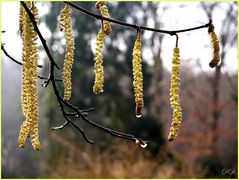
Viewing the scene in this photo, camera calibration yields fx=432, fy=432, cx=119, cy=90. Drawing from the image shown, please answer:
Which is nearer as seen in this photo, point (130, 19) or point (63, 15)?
point (63, 15)

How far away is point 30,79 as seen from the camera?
2.85ft

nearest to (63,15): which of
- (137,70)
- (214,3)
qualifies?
(137,70)

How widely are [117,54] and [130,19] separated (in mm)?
952

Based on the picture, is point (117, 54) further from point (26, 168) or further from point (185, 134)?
point (26, 168)

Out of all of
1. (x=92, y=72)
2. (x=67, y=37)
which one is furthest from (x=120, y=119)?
(x=67, y=37)

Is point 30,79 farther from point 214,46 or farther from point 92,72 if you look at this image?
point 92,72

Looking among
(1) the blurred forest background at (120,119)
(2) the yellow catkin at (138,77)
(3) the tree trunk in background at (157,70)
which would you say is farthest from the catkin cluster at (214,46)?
(3) the tree trunk in background at (157,70)

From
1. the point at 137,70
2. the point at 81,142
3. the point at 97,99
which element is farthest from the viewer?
the point at 97,99

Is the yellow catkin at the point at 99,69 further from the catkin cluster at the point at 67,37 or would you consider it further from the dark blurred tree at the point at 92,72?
the dark blurred tree at the point at 92,72

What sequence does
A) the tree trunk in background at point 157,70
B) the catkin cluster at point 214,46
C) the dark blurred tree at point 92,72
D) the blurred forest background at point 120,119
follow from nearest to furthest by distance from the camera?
the catkin cluster at point 214,46 → the blurred forest background at point 120,119 → the dark blurred tree at point 92,72 → the tree trunk in background at point 157,70

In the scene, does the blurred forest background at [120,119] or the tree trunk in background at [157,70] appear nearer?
the blurred forest background at [120,119]

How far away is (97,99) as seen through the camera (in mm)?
10148

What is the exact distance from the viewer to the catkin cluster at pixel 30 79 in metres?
0.85

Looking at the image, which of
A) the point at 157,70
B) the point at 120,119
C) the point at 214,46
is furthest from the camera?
the point at 157,70
